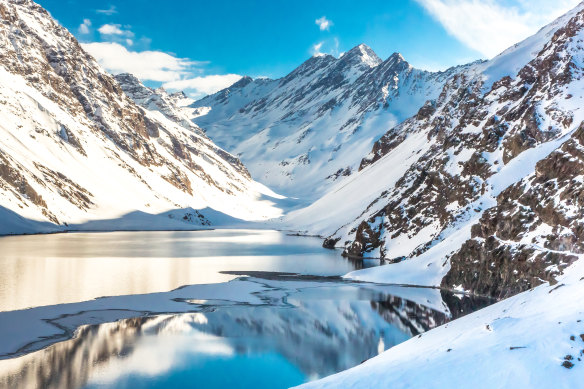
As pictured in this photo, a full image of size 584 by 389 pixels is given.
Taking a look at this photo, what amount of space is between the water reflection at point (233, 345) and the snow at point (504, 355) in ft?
21.2

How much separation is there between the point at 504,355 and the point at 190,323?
73.5 feet

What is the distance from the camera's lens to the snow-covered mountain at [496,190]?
123 feet

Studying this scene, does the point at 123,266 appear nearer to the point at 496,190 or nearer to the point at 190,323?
the point at 190,323

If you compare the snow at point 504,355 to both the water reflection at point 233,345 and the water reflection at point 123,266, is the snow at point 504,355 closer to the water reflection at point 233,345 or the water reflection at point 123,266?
the water reflection at point 233,345

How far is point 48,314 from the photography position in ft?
111

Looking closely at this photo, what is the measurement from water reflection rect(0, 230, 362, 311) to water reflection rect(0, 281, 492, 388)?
996 cm

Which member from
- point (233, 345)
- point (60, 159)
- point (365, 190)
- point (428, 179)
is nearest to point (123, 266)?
point (233, 345)

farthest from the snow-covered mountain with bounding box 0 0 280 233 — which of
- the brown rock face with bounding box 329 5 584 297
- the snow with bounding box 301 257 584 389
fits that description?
the snow with bounding box 301 257 584 389

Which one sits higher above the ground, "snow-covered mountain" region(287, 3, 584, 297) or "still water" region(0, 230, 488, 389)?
"snow-covered mountain" region(287, 3, 584, 297)

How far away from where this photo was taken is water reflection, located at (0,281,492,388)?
2350 cm

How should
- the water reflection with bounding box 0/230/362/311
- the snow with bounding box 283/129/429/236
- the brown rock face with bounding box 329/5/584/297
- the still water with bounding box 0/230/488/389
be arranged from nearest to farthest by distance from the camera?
the still water with bounding box 0/230/488/389 → the brown rock face with bounding box 329/5/584/297 → the water reflection with bounding box 0/230/362/311 → the snow with bounding box 283/129/429/236

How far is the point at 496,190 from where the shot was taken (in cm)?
5338

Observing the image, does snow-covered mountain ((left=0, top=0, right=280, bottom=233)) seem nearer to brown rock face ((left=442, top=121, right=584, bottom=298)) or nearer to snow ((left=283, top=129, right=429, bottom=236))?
snow ((left=283, top=129, right=429, bottom=236))

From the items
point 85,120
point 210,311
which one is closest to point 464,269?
point 210,311
